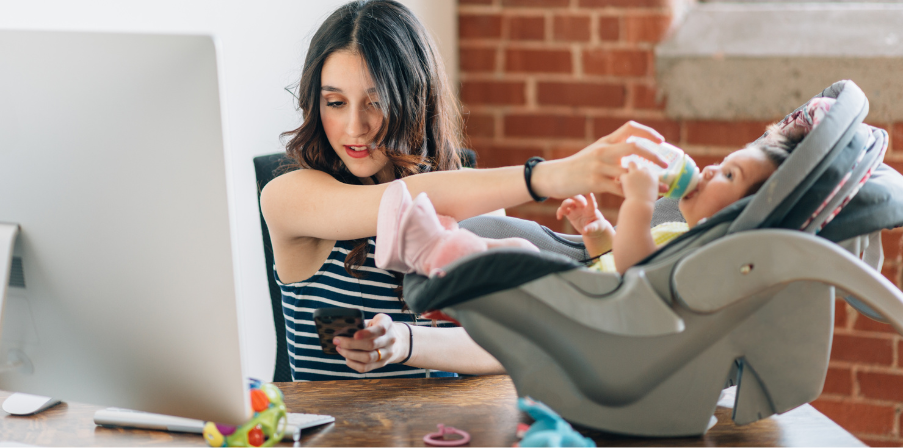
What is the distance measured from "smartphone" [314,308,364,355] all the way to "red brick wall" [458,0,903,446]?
54.8 inches

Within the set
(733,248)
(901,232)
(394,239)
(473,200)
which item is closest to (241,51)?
(473,200)

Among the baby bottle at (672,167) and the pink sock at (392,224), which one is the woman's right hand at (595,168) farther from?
the pink sock at (392,224)

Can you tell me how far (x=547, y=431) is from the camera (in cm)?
69

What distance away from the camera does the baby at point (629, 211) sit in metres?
0.74

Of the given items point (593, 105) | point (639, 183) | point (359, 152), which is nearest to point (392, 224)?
point (639, 183)

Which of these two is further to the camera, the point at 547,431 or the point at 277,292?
the point at 277,292

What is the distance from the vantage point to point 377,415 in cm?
82

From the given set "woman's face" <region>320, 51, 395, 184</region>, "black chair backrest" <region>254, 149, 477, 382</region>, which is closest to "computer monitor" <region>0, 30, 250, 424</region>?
"woman's face" <region>320, 51, 395, 184</region>

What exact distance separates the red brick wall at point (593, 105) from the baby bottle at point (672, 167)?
1.21 metres

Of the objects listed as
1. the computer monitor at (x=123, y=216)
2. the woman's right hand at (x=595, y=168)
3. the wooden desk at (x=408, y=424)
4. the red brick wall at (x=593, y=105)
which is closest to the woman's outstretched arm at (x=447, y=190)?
the woman's right hand at (x=595, y=168)

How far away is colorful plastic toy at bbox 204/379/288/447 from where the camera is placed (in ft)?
2.36

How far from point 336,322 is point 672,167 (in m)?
0.45

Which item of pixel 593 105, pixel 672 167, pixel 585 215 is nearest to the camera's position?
pixel 672 167

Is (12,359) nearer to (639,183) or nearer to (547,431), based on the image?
(547,431)
